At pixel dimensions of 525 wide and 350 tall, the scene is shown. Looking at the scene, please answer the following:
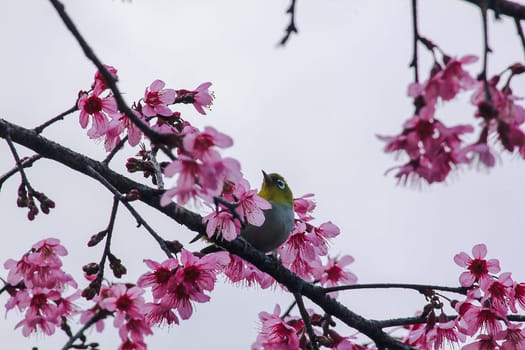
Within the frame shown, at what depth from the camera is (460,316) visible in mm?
5414

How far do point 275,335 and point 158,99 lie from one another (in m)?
1.94

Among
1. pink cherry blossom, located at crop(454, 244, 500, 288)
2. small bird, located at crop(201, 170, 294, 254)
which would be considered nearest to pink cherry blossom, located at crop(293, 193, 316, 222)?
small bird, located at crop(201, 170, 294, 254)

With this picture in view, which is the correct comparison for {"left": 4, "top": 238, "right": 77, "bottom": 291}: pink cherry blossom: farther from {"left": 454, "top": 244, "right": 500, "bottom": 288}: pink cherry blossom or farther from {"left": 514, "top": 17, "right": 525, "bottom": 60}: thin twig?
{"left": 514, "top": 17, "right": 525, "bottom": 60}: thin twig

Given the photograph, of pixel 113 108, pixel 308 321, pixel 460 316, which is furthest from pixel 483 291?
pixel 113 108

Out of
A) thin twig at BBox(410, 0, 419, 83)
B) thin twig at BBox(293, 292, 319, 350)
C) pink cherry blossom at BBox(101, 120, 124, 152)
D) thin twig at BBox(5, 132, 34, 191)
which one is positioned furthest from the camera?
pink cherry blossom at BBox(101, 120, 124, 152)

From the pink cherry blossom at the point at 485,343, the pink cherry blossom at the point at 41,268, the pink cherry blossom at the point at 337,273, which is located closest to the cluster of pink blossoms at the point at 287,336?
the pink cherry blossom at the point at 485,343

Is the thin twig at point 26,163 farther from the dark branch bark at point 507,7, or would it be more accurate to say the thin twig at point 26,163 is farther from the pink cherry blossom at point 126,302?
the dark branch bark at point 507,7

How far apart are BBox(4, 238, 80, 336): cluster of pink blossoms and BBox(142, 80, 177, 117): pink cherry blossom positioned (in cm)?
134

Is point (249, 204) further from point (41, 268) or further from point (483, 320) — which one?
point (483, 320)

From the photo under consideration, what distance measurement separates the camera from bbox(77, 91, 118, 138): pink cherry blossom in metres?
5.68

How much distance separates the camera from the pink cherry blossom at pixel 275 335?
5609mm

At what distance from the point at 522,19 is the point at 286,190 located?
4.80 m

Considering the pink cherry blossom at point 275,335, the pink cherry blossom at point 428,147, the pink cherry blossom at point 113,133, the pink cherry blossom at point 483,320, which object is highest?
the pink cherry blossom at point 113,133

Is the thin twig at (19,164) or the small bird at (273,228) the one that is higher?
the small bird at (273,228)
